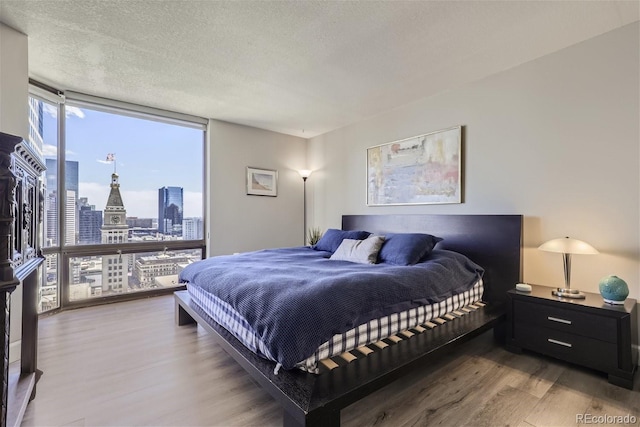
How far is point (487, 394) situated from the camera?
181 cm

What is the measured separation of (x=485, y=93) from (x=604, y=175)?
129 cm

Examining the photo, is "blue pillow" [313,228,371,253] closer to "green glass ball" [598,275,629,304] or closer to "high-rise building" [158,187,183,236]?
"green glass ball" [598,275,629,304]

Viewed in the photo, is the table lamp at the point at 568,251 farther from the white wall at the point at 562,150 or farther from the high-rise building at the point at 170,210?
the high-rise building at the point at 170,210

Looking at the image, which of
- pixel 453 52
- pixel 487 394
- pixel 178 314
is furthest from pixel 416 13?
pixel 178 314

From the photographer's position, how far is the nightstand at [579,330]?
6.24 feet

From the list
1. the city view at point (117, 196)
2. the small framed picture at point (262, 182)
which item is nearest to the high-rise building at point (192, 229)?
the city view at point (117, 196)

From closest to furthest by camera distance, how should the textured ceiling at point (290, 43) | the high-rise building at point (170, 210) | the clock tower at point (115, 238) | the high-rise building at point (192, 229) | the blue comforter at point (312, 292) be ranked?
the blue comforter at point (312, 292)
the textured ceiling at point (290, 43)
the clock tower at point (115, 238)
the high-rise building at point (170, 210)
the high-rise building at point (192, 229)

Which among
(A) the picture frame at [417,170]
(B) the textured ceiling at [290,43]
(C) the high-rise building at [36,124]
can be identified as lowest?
(A) the picture frame at [417,170]

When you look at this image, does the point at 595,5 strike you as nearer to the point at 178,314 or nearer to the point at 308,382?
the point at 308,382

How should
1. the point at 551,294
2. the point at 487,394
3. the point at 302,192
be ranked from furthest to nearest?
the point at 302,192, the point at 551,294, the point at 487,394

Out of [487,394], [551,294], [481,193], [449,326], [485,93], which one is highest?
[485,93]

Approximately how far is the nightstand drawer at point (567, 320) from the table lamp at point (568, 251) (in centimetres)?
17

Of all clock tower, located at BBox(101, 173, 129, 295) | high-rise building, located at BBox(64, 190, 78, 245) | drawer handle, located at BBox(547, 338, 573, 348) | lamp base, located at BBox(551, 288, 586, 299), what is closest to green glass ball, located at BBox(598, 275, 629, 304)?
lamp base, located at BBox(551, 288, 586, 299)

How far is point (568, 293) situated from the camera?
2248 millimetres
